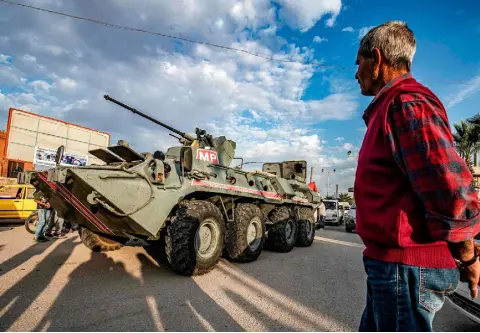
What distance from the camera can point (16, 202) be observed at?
1162 centimetres

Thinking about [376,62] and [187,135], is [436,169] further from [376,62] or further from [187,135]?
[187,135]

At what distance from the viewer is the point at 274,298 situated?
414 cm

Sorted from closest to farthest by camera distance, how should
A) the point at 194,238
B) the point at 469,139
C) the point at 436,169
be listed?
the point at 436,169 < the point at 194,238 < the point at 469,139

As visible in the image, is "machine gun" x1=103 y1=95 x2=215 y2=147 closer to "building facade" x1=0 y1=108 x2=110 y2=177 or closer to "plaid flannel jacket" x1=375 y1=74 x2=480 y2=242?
"plaid flannel jacket" x1=375 y1=74 x2=480 y2=242

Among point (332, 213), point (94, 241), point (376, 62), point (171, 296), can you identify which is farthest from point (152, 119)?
point (332, 213)

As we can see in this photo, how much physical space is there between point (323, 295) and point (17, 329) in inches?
146

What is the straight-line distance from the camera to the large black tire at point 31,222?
32.7ft

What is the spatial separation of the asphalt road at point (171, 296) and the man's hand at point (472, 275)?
224cm

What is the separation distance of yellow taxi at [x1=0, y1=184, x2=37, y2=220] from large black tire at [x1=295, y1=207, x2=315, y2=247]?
1027 centimetres

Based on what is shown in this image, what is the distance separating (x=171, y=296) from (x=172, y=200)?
1524 mm

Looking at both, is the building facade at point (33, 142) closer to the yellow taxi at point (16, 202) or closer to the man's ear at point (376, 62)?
the yellow taxi at point (16, 202)

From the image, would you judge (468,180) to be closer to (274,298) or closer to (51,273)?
(274,298)

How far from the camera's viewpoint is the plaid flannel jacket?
3.71 ft

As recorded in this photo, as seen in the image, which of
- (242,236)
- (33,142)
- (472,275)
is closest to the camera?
(472,275)
